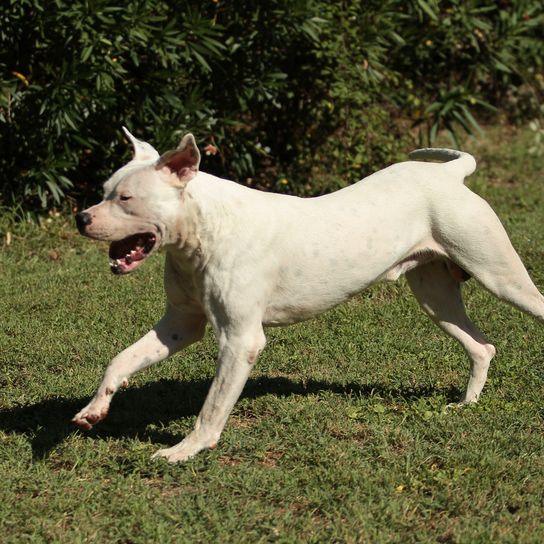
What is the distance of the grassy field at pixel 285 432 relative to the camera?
177 inches

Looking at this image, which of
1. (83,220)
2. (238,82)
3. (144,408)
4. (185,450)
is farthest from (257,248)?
(238,82)

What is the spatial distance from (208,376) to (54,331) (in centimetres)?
130

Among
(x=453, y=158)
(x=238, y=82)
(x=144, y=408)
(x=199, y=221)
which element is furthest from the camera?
(x=238, y=82)

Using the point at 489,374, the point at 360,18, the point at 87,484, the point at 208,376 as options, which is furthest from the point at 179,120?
the point at 87,484

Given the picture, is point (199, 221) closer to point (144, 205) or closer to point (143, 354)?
point (144, 205)

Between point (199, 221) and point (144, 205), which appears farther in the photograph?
point (199, 221)

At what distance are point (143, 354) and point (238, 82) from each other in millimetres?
5236

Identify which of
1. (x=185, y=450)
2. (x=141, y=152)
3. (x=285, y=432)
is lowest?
(x=285, y=432)

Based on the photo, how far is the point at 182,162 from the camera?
4820 mm

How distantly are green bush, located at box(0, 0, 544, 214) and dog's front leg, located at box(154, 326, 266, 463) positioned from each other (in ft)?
14.2

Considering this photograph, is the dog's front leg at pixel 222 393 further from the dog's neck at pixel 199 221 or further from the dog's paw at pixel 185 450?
the dog's neck at pixel 199 221

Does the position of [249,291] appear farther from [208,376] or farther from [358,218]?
[208,376]

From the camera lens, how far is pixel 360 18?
10094 mm

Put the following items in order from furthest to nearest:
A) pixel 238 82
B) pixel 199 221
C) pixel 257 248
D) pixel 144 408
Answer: pixel 238 82 < pixel 144 408 < pixel 257 248 < pixel 199 221
